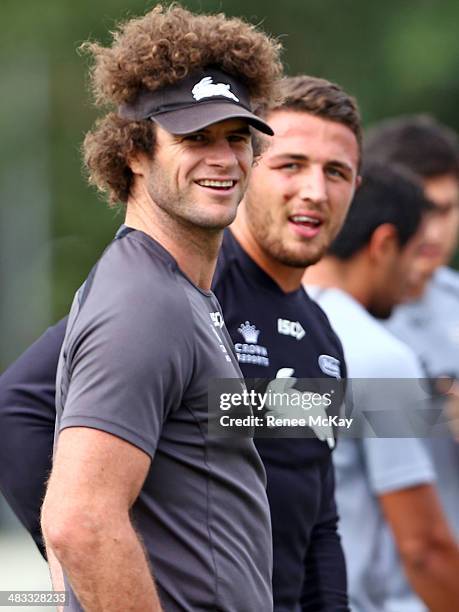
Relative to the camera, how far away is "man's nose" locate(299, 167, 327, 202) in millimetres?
4219

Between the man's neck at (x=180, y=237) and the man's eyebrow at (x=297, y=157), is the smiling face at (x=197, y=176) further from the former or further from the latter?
the man's eyebrow at (x=297, y=157)

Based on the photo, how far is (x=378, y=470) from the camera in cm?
469

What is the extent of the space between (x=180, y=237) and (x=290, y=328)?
968 mm

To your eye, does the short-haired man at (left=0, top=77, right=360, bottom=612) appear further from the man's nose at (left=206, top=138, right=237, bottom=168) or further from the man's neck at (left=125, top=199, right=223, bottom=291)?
the man's neck at (left=125, top=199, right=223, bottom=291)

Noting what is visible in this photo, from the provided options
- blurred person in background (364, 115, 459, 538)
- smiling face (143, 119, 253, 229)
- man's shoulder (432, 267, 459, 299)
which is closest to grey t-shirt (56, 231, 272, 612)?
smiling face (143, 119, 253, 229)

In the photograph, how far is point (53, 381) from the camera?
345cm

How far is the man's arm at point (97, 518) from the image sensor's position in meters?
2.71

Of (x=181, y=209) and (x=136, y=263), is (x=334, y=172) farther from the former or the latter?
(x=136, y=263)

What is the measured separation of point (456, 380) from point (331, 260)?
94cm

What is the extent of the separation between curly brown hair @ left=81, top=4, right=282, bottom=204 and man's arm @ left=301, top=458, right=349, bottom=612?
1.32 metres

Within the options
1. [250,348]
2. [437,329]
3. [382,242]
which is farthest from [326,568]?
[437,329]

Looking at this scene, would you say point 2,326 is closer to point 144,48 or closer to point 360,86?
point 360,86

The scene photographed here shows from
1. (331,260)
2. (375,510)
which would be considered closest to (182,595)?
(375,510)

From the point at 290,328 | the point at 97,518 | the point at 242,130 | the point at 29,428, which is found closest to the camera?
the point at 97,518
